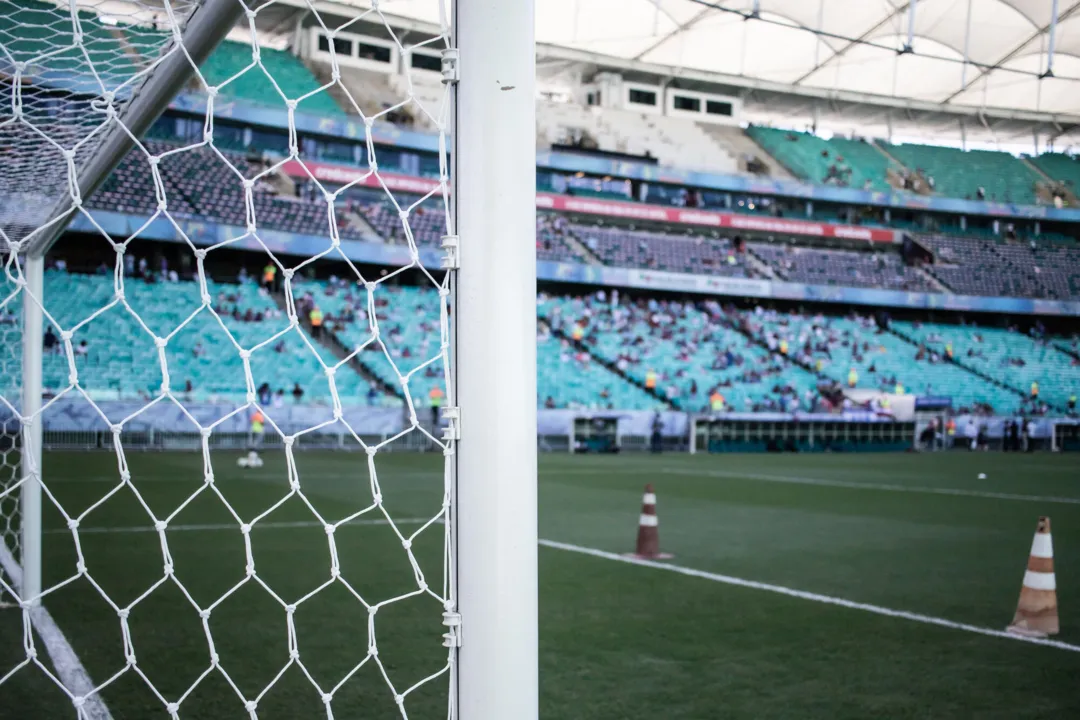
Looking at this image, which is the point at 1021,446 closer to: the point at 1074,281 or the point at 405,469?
the point at 1074,281

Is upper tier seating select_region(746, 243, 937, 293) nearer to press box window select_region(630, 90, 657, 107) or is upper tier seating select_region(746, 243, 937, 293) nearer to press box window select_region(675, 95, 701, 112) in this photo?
press box window select_region(675, 95, 701, 112)

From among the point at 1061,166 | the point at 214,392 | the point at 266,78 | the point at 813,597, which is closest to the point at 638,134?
the point at 266,78

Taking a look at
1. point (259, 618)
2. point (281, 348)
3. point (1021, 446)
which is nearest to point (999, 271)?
point (1021, 446)

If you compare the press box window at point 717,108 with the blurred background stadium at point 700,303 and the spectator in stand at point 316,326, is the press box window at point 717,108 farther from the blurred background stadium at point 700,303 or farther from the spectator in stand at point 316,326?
the spectator in stand at point 316,326

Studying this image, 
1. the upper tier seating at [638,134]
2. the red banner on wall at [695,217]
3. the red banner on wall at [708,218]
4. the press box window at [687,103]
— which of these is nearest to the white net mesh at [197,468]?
the red banner on wall at [695,217]

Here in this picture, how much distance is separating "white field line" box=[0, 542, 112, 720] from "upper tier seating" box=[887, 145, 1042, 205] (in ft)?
164

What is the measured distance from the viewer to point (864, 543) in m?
9.30

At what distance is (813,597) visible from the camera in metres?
6.61

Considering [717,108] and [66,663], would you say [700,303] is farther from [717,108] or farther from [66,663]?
[66,663]

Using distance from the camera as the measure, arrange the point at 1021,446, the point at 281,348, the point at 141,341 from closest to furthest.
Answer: the point at 141,341, the point at 281,348, the point at 1021,446

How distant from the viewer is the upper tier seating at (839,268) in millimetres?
44125

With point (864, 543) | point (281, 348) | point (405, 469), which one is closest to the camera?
point (864, 543)

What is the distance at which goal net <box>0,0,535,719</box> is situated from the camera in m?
2.30

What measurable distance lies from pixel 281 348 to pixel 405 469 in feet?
38.6
